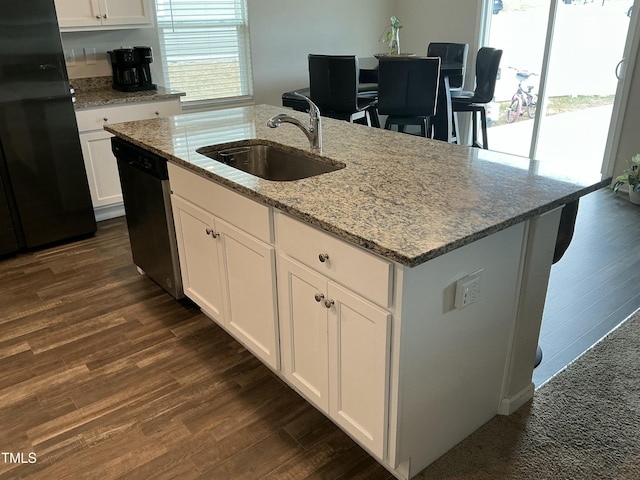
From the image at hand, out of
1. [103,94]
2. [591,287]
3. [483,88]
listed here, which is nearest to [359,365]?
[591,287]

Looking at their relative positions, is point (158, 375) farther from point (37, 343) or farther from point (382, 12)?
point (382, 12)

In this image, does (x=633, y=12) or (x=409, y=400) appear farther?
(x=633, y=12)

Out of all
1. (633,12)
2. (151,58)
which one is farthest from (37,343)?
(633,12)

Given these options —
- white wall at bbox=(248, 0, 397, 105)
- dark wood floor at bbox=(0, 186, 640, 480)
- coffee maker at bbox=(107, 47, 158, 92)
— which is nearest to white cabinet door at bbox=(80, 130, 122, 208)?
coffee maker at bbox=(107, 47, 158, 92)

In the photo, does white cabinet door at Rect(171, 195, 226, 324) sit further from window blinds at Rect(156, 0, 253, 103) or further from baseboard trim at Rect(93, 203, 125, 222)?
window blinds at Rect(156, 0, 253, 103)

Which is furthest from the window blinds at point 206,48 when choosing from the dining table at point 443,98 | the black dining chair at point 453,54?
the black dining chair at point 453,54

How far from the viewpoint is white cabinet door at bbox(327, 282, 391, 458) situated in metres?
1.57

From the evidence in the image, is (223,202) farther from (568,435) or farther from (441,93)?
(441,93)

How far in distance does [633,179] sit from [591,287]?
66.2 inches

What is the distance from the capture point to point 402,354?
1.54 metres

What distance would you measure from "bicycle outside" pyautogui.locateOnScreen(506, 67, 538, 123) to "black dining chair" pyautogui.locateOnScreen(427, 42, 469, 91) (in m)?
0.52

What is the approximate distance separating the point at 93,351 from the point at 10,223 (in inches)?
56.0

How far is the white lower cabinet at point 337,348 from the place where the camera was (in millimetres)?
1603

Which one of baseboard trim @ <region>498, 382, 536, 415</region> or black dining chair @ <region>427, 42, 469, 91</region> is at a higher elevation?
black dining chair @ <region>427, 42, 469, 91</region>
